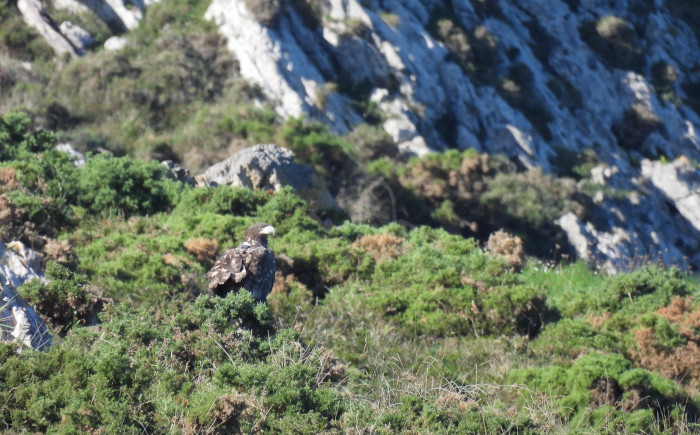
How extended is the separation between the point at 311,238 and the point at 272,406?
5.34 metres

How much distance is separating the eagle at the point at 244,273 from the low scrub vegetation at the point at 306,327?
0.34 meters

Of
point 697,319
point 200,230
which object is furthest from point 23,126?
point 697,319

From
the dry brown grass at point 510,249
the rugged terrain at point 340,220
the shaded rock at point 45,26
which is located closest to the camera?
the rugged terrain at point 340,220

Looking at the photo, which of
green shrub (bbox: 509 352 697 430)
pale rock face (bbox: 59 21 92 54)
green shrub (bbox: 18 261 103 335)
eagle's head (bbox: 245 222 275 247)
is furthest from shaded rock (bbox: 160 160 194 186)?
pale rock face (bbox: 59 21 92 54)

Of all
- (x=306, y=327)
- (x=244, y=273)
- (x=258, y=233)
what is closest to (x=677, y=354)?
(x=306, y=327)

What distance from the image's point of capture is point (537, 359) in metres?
8.20

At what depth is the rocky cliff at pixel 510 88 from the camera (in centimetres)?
2208

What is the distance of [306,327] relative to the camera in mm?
7641

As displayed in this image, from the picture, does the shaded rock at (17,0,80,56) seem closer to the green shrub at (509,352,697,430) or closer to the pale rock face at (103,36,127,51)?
the pale rock face at (103,36,127,51)

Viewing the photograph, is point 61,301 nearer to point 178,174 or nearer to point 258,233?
point 258,233

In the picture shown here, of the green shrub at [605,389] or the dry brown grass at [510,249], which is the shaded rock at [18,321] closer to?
the green shrub at [605,389]

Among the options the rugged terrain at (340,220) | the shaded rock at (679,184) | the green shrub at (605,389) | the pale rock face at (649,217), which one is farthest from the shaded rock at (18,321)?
the shaded rock at (679,184)

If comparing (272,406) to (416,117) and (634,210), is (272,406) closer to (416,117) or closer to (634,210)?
(416,117)

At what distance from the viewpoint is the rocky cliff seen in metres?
22.1
